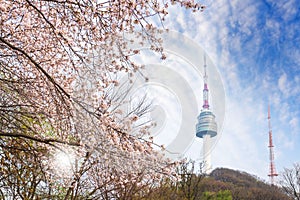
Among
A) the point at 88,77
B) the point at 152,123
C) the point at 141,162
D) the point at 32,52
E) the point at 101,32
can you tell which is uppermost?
the point at 152,123

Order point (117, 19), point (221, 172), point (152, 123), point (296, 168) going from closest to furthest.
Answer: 1. point (117, 19)
2. point (152, 123)
3. point (296, 168)
4. point (221, 172)

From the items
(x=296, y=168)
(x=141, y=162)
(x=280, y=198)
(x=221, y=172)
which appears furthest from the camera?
(x=221, y=172)

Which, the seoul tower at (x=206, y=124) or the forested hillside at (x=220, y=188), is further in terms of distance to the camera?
the seoul tower at (x=206, y=124)

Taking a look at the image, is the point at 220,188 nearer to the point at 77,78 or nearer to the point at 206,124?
the point at 77,78

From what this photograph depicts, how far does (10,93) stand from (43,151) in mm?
946

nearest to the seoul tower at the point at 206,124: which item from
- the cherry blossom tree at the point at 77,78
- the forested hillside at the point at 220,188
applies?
the forested hillside at the point at 220,188

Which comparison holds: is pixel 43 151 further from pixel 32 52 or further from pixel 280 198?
pixel 280 198

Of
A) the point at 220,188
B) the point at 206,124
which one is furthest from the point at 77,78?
the point at 206,124

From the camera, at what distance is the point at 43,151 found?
15.2ft

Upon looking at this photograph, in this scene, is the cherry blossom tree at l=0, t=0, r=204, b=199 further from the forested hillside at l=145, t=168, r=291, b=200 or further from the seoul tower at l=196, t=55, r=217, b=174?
the seoul tower at l=196, t=55, r=217, b=174

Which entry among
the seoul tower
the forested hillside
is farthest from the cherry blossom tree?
the seoul tower

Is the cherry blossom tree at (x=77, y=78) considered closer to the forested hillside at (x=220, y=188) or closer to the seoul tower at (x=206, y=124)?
the forested hillside at (x=220, y=188)

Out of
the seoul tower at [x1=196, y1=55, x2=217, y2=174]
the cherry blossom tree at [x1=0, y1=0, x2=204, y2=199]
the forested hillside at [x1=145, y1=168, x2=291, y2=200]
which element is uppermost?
the seoul tower at [x1=196, y1=55, x2=217, y2=174]

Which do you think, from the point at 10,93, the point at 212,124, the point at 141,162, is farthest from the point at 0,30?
the point at 212,124
